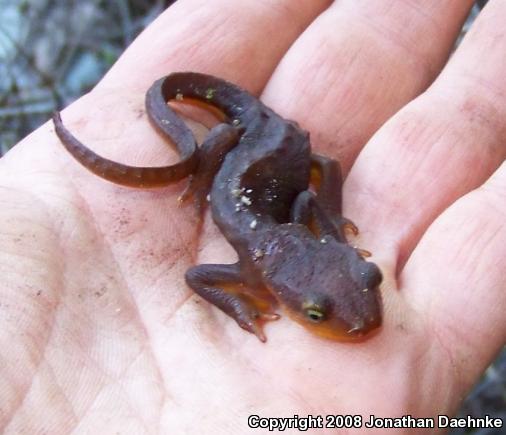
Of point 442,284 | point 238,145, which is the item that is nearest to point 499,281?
point 442,284

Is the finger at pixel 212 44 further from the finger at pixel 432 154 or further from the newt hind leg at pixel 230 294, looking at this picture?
the newt hind leg at pixel 230 294

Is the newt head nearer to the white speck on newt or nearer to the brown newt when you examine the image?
the brown newt

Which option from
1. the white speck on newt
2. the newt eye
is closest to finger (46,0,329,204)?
the white speck on newt

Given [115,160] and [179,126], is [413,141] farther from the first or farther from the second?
[115,160]

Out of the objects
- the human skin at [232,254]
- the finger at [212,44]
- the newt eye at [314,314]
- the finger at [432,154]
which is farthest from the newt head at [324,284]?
the finger at [212,44]

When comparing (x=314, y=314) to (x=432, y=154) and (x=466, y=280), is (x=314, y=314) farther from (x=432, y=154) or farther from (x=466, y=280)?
(x=432, y=154)
